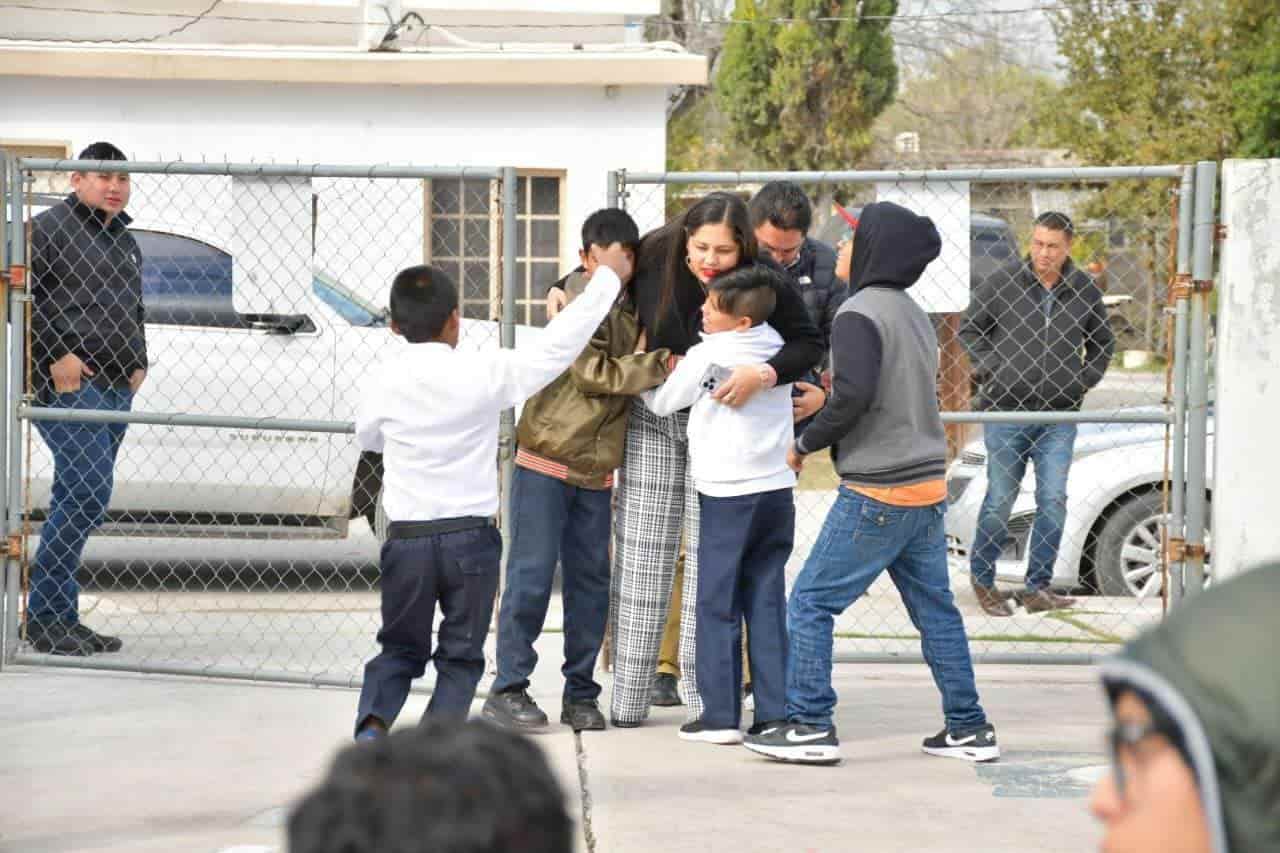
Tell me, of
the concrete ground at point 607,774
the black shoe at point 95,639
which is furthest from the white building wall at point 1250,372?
the black shoe at point 95,639

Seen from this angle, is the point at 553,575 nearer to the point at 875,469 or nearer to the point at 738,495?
the point at 738,495

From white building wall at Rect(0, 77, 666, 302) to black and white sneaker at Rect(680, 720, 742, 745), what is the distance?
10.8 meters

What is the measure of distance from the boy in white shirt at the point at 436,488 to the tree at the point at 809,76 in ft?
66.8

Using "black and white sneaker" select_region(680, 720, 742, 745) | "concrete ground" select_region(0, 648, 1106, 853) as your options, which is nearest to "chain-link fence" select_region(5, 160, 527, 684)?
"concrete ground" select_region(0, 648, 1106, 853)

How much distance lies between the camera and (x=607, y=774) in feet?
19.0

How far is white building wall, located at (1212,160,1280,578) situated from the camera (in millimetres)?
6383

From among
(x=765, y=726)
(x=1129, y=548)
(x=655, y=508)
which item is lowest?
(x=765, y=726)

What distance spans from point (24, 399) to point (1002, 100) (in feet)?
129

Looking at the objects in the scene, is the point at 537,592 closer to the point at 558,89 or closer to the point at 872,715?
the point at 872,715

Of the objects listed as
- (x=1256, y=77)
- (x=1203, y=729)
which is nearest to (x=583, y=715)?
(x=1203, y=729)

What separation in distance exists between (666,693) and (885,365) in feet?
5.67

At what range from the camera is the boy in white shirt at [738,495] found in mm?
5965

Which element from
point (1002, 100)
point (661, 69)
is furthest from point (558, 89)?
point (1002, 100)

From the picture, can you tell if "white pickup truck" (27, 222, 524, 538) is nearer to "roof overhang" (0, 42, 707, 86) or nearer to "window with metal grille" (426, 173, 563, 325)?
"window with metal grille" (426, 173, 563, 325)
